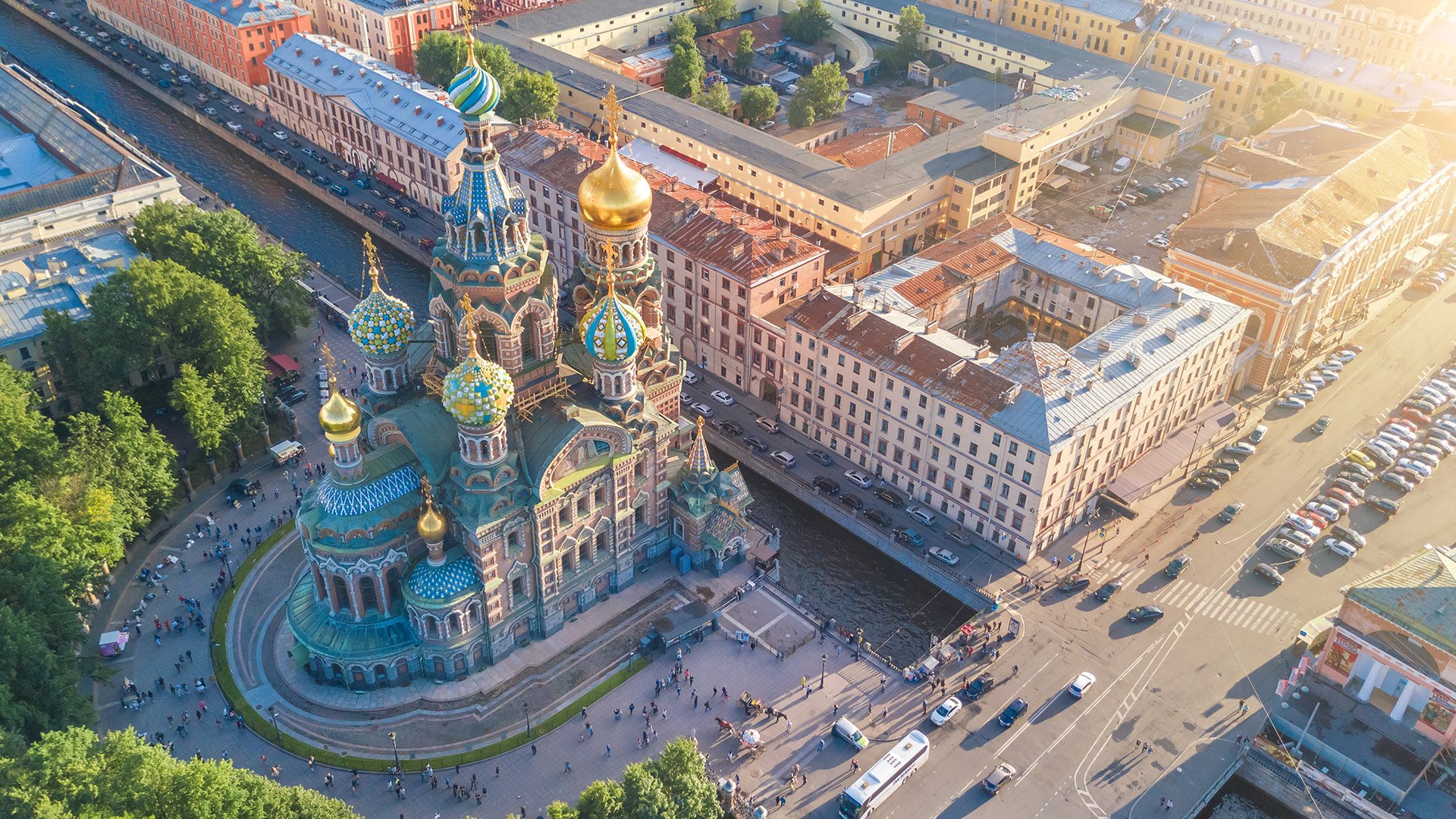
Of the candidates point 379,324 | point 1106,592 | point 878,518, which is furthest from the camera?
point 878,518

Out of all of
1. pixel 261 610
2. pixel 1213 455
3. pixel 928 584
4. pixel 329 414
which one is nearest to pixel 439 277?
pixel 329 414

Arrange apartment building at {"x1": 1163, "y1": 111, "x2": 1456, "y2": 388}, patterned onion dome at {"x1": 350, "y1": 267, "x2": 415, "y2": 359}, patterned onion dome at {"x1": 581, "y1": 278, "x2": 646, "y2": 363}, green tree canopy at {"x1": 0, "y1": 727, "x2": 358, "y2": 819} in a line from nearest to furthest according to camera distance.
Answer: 1. green tree canopy at {"x1": 0, "y1": 727, "x2": 358, "y2": 819}
2. patterned onion dome at {"x1": 350, "y1": 267, "x2": 415, "y2": 359}
3. patterned onion dome at {"x1": 581, "y1": 278, "x2": 646, "y2": 363}
4. apartment building at {"x1": 1163, "y1": 111, "x2": 1456, "y2": 388}

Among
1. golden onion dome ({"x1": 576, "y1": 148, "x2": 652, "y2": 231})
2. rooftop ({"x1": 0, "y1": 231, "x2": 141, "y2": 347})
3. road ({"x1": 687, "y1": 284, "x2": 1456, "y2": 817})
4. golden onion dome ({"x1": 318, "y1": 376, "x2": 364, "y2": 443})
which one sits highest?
golden onion dome ({"x1": 576, "y1": 148, "x2": 652, "y2": 231})

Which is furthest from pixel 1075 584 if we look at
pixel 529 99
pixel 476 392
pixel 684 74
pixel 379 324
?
pixel 684 74

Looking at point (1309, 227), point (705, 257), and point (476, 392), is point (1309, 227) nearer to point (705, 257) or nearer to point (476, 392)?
point (705, 257)

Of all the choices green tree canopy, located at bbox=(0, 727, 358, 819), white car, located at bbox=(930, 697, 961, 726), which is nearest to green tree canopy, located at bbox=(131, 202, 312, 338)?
green tree canopy, located at bbox=(0, 727, 358, 819)

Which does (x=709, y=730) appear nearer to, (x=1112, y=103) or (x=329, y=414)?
(x=329, y=414)

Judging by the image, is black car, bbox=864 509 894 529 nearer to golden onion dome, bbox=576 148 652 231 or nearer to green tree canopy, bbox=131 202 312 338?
golden onion dome, bbox=576 148 652 231

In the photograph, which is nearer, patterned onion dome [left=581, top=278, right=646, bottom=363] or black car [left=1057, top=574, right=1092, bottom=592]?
patterned onion dome [left=581, top=278, right=646, bottom=363]
